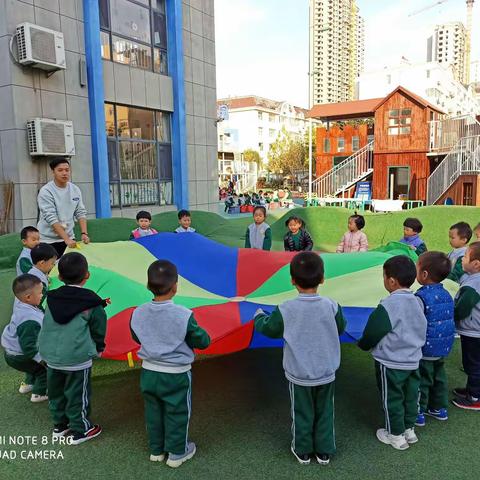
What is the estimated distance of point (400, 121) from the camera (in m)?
18.0

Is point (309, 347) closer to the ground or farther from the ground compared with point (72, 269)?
closer to the ground

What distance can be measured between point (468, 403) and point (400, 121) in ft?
55.4

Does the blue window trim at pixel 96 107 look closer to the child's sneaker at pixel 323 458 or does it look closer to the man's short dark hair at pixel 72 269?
the man's short dark hair at pixel 72 269

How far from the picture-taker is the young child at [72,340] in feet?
7.73

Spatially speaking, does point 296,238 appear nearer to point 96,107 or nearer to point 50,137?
point 50,137

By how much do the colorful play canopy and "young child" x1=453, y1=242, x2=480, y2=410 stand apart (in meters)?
0.46

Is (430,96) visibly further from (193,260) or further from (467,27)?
(467,27)

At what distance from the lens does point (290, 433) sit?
2.63m

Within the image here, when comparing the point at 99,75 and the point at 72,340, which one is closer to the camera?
the point at 72,340

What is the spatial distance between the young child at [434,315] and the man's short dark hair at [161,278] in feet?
4.42

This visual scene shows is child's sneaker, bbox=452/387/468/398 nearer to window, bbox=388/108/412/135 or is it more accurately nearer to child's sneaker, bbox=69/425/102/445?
child's sneaker, bbox=69/425/102/445

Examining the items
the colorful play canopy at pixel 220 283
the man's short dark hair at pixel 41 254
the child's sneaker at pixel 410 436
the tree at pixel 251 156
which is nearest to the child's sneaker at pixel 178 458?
the colorful play canopy at pixel 220 283

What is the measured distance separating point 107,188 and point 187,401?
7.40 metres

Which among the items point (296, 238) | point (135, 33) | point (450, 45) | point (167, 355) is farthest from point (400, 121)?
point (450, 45)
